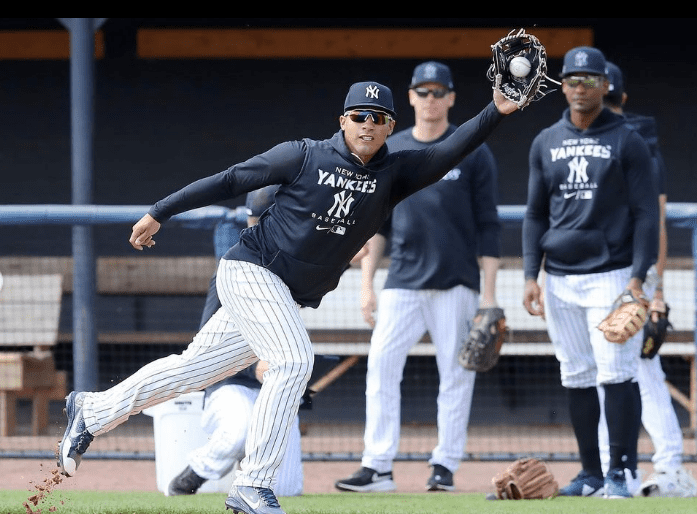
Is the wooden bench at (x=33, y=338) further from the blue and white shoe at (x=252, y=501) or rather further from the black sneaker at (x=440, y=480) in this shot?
the blue and white shoe at (x=252, y=501)

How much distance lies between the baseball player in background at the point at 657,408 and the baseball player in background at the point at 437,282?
2.36 feet

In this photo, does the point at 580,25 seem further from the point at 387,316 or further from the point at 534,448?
the point at 387,316

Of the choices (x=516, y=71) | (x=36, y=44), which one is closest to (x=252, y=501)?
(x=516, y=71)

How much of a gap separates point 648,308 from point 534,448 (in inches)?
109

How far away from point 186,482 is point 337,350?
9.32 feet

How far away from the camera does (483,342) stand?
5.93m

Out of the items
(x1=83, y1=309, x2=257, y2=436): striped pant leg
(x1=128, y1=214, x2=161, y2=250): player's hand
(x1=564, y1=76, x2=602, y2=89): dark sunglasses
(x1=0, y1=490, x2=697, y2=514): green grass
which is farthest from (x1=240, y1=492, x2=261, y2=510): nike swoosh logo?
(x1=564, y1=76, x2=602, y2=89): dark sunglasses

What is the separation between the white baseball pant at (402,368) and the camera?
6027mm

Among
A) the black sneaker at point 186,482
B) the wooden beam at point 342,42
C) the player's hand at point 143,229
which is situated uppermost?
the wooden beam at point 342,42

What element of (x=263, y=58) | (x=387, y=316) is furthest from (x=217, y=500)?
(x=263, y=58)

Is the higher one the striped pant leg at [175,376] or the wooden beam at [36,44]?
the wooden beam at [36,44]

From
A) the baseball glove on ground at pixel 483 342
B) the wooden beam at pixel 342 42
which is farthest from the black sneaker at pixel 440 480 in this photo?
the wooden beam at pixel 342 42

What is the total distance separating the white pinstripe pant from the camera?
4449 millimetres

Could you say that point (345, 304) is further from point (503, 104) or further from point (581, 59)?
point (503, 104)
